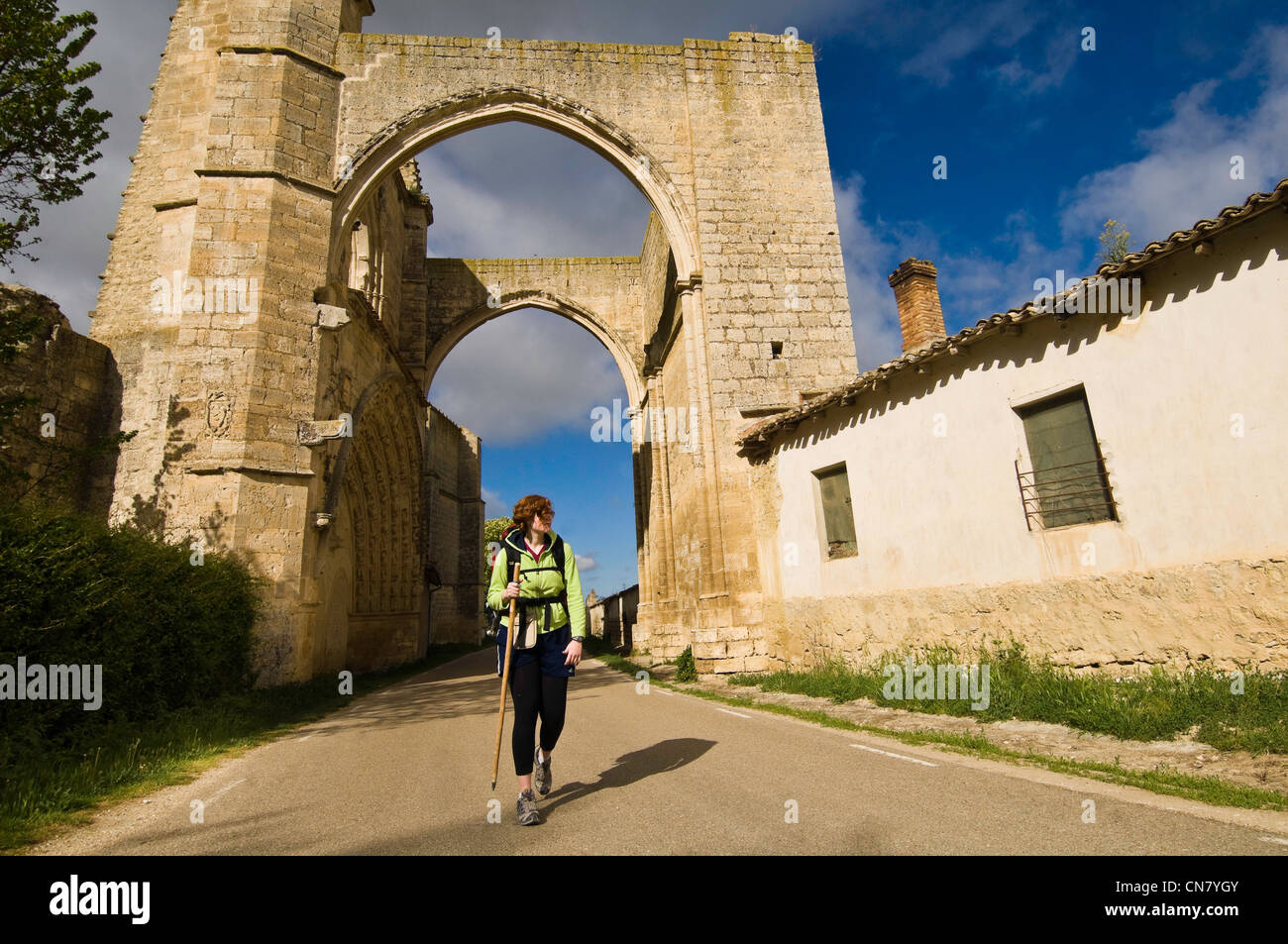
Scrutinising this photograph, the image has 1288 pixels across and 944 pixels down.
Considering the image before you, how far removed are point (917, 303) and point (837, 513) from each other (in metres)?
4.95

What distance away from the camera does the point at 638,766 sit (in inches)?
177

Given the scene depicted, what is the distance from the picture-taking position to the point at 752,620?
35.3 ft

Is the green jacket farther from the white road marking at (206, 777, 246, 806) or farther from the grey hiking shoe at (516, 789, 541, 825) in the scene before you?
the white road marking at (206, 777, 246, 806)

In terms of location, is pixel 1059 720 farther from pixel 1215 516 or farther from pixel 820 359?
pixel 820 359

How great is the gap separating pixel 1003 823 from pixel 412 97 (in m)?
14.7

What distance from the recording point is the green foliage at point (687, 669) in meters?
10.8

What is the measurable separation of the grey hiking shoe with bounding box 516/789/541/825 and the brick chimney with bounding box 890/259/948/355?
417 inches

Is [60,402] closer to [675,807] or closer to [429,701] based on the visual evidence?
[429,701]
